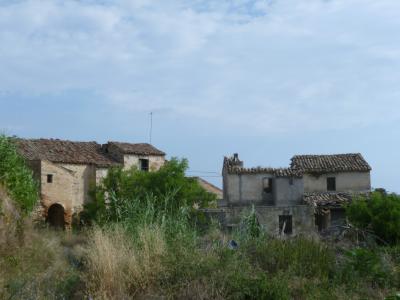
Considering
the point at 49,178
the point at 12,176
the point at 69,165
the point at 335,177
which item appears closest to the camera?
the point at 12,176

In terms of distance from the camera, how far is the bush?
46.7 feet

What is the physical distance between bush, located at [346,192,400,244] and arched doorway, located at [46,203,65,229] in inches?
914

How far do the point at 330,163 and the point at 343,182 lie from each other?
1.60 m

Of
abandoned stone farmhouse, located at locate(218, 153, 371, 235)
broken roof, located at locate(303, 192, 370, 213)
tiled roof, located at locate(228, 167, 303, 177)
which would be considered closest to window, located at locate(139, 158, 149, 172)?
abandoned stone farmhouse, located at locate(218, 153, 371, 235)

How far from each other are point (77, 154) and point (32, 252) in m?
23.8

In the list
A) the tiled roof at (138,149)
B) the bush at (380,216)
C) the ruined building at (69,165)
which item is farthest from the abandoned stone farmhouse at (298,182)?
the bush at (380,216)

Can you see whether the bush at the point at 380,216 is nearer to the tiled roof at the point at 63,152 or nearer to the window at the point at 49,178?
the window at the point at 49,178

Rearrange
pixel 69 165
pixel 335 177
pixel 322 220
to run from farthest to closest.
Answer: pixel 335 177 → pixel 69 165 → pixel 322 220

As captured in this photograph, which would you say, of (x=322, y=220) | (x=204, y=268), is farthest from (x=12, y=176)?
(x=322, y=220)

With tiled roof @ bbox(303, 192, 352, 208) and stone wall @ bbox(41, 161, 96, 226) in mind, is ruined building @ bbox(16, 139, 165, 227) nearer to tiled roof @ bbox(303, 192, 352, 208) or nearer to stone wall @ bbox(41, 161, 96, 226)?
stone wall @ bbox(41, 161, 96, 226)

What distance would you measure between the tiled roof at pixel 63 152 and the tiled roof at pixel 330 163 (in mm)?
12595

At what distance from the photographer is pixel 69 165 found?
3631 centimetres

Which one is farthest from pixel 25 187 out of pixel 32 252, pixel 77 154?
pixel 77 154

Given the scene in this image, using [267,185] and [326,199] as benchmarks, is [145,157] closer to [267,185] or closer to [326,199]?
[267,185]
